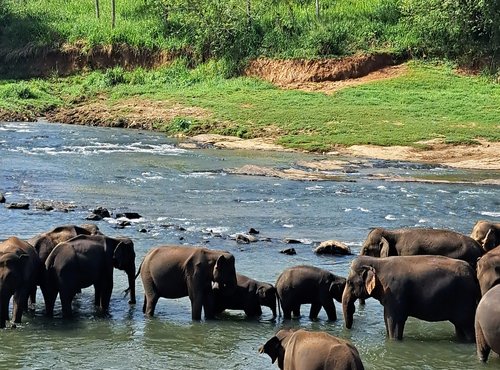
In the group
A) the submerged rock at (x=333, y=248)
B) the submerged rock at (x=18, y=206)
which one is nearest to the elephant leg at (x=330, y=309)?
the submerged rock at (x=333, y=248)

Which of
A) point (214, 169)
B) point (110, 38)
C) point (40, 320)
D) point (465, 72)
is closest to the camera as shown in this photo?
point (40, 320)

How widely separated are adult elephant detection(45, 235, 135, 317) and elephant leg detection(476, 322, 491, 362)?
5.13 metres

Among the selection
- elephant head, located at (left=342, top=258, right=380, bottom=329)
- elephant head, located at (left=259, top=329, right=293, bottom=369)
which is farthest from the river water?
elephant head, located at (left=259, top=329, right=293, bottom=369)

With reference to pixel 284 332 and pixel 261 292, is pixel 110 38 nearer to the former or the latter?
pixel 261 292

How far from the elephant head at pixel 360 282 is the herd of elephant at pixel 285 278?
1 cm

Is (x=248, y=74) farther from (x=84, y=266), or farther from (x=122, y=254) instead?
(x=84, y=266)

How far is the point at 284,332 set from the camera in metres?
9.76

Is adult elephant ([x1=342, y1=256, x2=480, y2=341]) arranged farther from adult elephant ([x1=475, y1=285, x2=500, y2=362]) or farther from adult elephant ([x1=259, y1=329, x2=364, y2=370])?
adult elephant ([x1=259, y1=329, x2=364, y2=370])

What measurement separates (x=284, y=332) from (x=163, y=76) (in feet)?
133

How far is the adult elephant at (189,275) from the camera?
1335cm

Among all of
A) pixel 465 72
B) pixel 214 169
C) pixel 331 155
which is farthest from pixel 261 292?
pixel 465 72

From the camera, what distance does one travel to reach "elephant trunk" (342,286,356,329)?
12656 millimetres

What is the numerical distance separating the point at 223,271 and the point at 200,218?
8.70m

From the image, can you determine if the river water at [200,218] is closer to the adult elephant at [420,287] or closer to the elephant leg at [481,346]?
the elephant leg at [481,346]
